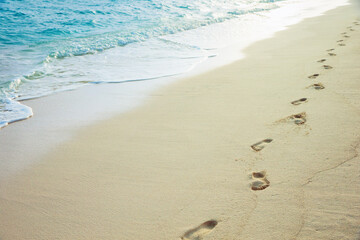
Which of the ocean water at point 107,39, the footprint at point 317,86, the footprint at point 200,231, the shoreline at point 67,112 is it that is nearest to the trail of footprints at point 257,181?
the footprint at point 200,231

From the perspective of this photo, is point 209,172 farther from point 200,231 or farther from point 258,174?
point 200,231

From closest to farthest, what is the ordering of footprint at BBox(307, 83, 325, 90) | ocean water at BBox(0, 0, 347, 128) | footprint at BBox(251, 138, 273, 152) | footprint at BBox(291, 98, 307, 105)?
footprint at BBox(251, 138, 273, 152) < footprint at BBox(291, 98, 307, 105) < footprint at BBox(307, 83, 325, 90) < ocean water at BBox(0, 0, 347, 128)

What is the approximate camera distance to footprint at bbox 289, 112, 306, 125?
2627 mm

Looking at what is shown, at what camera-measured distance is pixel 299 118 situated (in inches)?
106

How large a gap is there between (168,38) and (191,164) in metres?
6.63

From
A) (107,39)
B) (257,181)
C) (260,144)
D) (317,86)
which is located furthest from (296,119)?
(107,39)

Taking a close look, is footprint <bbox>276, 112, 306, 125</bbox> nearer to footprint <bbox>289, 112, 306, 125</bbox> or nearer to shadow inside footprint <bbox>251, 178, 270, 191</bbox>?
footprint <bbox>289, 112, 306, 125</bbox>

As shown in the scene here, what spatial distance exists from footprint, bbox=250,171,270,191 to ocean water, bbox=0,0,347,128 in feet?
9.83

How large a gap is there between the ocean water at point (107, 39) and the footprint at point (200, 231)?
114 inches

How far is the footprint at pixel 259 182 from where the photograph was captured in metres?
1.87

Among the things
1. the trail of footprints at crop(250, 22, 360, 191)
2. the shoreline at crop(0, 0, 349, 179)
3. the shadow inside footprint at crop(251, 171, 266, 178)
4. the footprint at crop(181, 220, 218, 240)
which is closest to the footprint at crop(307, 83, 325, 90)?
the trail of footprints at crop(250, 22, 360, 191)

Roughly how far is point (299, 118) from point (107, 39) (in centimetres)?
696

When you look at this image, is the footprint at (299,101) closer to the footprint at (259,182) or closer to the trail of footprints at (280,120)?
the trail of footprints at (280,120)

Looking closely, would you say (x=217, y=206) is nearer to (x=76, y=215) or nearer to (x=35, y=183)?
(x=76, y=215)
